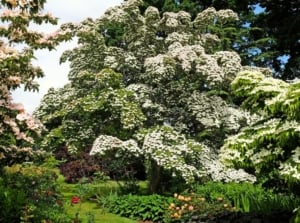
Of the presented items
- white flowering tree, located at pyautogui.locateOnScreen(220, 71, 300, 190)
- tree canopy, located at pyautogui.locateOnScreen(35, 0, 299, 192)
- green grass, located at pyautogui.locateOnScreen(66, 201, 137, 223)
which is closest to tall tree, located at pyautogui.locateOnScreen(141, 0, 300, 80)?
tree canopy, located at pyautogui.locateOnScreen(35, 0, 299, 192)

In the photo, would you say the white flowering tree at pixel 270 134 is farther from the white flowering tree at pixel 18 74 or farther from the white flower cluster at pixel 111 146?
the white flower cluster at pixel 111 146

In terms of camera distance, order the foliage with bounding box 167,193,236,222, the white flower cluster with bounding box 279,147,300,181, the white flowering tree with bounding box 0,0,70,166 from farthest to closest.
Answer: the foliage with bounding box 167,193,236,222, the white flowering tree with bounding box 0,0,70,166, the white flower cluster with bounding box 279,147,300,181

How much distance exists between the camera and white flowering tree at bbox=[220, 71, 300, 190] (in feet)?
22.7

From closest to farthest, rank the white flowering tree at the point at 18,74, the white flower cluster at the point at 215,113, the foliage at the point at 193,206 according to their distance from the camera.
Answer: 1. the white flowering tree at the point at 18,74
2. the foliage at the point at 193,206
3. the white flower cluster at the point at 215,113

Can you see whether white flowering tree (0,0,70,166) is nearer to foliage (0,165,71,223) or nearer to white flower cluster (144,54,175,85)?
foliage (0,165,71,223)

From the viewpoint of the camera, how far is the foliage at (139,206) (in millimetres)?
13805

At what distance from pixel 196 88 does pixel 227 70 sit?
144 centimetres

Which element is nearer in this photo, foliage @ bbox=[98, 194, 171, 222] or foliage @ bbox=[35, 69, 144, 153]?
foliage @ bbox=[98, 194, 171, 222]

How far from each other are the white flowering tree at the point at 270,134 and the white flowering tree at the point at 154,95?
5954 mm

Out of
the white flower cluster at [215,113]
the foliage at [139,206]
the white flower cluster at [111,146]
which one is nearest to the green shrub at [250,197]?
the foliage at [139,206]

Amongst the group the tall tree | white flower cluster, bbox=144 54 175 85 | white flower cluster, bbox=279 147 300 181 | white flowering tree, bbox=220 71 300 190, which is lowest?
white flower cluster, bbox=279 147 300 181

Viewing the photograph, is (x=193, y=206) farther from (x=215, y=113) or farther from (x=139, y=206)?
(x=215, y=113)

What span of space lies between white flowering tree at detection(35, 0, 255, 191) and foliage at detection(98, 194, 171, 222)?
0.98 metres

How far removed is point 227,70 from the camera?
51.1 ft
